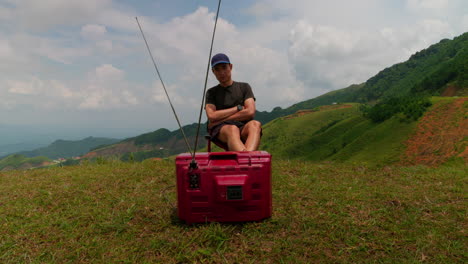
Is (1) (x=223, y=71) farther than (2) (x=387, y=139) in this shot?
No

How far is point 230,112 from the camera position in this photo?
12.2ft

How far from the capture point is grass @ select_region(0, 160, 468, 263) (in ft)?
7.74

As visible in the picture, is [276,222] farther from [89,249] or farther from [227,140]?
[89,249]

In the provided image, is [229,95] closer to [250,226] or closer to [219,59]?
[219,59]

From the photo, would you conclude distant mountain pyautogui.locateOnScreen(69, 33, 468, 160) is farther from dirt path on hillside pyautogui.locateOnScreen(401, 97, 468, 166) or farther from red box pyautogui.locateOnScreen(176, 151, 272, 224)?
red box pyautogui.locateOnScreen(176, 151, 272, 224)

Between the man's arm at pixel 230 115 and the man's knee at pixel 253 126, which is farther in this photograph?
the man's arm at pixel 230 115

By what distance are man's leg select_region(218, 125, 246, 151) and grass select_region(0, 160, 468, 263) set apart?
92 cm

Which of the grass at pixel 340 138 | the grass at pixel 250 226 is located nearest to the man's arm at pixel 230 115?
the grass at pixel 250 226

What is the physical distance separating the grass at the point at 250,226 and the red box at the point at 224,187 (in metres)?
0.14

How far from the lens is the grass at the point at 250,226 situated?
7.74ft

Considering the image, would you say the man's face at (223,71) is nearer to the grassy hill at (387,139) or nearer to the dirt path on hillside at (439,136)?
the grassy hill at (387,139)

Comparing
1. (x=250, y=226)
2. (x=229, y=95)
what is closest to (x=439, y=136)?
(x=229, y=95)

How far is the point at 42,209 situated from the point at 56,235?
39.2 inches

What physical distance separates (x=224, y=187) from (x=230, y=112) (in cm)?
137
